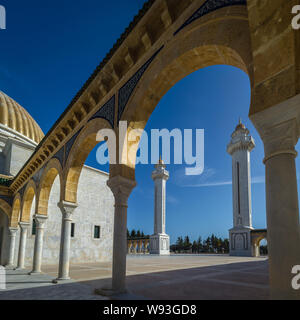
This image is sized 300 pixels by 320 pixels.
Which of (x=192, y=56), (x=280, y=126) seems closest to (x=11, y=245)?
(x=192, y=56)

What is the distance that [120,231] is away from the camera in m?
5.83

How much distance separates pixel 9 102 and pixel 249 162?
86.4 feet

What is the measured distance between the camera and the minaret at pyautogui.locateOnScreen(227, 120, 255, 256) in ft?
89.2

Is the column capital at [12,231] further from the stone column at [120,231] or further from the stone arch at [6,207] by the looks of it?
the stone column at [120,231]

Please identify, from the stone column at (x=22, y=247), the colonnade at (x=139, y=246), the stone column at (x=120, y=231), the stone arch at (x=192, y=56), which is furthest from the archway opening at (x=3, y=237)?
the colonnade at (x=139, y=246)

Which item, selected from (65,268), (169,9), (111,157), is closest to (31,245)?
(65,268)

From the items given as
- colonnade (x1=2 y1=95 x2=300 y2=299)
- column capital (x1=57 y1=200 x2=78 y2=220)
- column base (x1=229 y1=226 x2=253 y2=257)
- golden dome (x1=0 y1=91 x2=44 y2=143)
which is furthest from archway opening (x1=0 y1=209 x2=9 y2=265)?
column base (x1=229 y1=226 x2=253 y2=257)

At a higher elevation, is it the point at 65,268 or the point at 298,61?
the point at 298,61

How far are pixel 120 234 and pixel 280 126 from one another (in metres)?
4.16

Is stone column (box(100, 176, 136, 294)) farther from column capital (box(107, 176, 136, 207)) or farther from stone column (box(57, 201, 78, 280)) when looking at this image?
stone column (box(57, 201, 78, 280))

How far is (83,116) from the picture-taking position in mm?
8688

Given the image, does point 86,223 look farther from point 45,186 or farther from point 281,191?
point 281,191

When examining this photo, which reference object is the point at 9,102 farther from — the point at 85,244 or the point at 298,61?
the point at 298,61

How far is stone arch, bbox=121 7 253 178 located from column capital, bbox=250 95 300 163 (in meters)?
0.69
